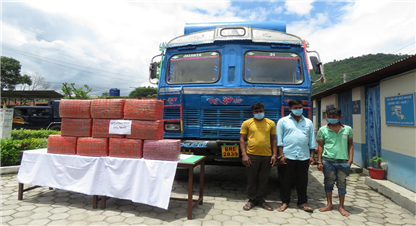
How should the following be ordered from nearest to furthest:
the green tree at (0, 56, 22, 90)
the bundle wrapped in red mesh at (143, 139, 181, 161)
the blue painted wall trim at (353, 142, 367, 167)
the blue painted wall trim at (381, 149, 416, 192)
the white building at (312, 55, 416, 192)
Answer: the bundle wrapped in red mesh at (143, 139, 181, 161) → the blue painted wall trim at (381, 149, 416, 192) → the white building at (312, 55, 416, 192) → the blue painted wall trim at (353, 142, 367, 167) → the green tree at (0, 56, 22, 90)

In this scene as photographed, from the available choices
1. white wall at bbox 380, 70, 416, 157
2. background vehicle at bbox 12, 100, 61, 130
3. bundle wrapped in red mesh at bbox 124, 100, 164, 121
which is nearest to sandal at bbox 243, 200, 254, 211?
bundle wrapped in red mesh at bbox 124, 100, 164, 121

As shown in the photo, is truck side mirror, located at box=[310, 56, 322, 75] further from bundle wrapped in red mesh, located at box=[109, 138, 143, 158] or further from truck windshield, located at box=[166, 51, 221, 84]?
bundle wrapped in red mesh, located at box=[109, 138, 143, 158]

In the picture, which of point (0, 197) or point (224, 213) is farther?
point (0, 197)

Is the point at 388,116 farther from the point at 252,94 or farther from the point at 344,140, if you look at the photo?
the point at 252,94

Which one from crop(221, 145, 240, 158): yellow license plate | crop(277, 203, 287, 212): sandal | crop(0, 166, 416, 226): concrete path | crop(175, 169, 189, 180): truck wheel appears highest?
crop(221, 145, 240, 158): yellow license plate

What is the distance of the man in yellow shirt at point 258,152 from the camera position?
143 inches

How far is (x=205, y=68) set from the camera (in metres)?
4.75

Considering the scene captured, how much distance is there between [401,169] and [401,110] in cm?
116

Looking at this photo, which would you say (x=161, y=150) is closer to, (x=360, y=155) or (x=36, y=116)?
(x=360, y=155)

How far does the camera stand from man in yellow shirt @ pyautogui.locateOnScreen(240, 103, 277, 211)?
3637mm

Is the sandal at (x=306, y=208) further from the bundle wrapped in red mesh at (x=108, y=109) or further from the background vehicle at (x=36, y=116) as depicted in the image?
the background vehicle at (x=36, y=116)

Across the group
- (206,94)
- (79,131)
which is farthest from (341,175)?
(79,131)

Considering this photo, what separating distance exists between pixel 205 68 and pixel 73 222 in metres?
3.30

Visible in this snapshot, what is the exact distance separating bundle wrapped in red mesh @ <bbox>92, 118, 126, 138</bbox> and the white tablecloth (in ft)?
1.13
